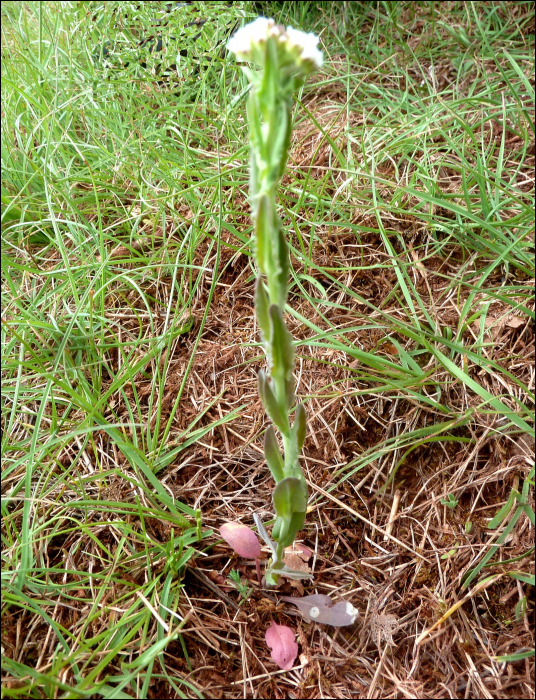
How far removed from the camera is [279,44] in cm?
93

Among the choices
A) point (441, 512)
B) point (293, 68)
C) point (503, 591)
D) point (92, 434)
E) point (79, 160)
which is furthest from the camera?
point (79, 160)

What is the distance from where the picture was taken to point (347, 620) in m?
1.28

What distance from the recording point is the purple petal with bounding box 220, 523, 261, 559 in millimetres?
1358

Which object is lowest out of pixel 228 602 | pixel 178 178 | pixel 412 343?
pixel 228 602

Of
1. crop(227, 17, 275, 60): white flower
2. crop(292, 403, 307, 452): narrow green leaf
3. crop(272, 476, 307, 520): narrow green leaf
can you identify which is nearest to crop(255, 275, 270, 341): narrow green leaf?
crop(292, 403, 307, 452): narrow green leaf

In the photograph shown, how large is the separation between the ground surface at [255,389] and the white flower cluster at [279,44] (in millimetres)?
741

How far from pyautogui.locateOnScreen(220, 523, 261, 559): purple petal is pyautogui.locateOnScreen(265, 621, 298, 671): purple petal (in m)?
0.18

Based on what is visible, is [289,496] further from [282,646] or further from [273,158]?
[273,158]

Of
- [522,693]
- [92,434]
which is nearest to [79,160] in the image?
[92,434]

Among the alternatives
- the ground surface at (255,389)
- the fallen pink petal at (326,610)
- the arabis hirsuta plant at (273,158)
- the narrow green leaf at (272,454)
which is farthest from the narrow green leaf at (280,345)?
the fallen pink petal at (326,610)

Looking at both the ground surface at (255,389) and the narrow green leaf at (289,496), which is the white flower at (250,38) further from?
the narrow green leaf at (289,496)

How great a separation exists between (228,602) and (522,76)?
6.59 ft

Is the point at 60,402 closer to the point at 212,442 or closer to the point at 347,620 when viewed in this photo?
the point at 212,442

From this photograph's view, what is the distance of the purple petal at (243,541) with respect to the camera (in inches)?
53.5
